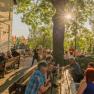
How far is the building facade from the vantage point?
116ft

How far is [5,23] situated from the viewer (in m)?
36.9

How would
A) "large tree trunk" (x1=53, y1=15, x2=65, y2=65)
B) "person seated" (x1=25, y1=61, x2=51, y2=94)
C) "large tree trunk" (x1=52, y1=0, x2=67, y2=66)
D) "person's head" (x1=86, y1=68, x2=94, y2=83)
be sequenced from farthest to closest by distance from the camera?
"large tree trunk" (x1=53, y1=15, x2=65, y2=65) < "large tree trunk" (x1=52, y1=0, x2=67, y2=66) < "person seated" (x1=25, y1=61, x2=51, y2=94) < "person's head" (x1=86, y1=68, x2=94, y2=83)

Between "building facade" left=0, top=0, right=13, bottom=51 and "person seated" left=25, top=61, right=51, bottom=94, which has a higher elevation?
"building facade" left=0, top=0, right=13, bottom=51

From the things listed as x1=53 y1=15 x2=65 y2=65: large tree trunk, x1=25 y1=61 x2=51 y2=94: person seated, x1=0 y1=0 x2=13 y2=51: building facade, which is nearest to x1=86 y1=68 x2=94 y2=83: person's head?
x1=25 y1=61 x2=51 y2=94: person seated

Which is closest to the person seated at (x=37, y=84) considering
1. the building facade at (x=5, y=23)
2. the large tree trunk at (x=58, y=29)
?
the large tree trunk at (x=58, y=29)

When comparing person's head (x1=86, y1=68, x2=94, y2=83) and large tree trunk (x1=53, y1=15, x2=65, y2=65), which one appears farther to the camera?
large tree trunk (x1=53, y1=15, x2=65, y2=65)

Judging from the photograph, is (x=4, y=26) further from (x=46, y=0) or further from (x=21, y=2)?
(x=46, y=0)

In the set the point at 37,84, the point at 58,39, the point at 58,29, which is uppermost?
the point at 58,29

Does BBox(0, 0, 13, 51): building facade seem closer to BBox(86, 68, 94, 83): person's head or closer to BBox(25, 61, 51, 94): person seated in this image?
BBox(25, 61, 51, 94): person seated

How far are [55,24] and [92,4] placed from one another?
7.09 meters

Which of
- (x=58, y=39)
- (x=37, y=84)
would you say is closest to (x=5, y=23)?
(x=58, y=39)

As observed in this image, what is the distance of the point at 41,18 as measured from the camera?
33875mm

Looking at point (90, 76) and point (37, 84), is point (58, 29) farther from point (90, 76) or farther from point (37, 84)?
point (90, 76)

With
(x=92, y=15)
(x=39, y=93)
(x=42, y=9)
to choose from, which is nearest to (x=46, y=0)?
(x=42, y=9)
